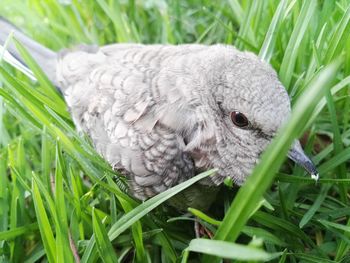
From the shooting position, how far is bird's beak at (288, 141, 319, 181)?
5.65 ft

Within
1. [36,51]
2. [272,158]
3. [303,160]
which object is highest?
[36,51]

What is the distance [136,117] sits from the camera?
77.2 inches

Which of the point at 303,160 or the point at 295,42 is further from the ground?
the point at 295,42

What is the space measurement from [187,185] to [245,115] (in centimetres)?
40

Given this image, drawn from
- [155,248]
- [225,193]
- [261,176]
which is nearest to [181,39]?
[225,193]

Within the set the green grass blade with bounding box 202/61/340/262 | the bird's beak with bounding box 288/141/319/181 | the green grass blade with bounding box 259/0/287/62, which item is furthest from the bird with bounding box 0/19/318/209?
the green grass blade with bounding box 202/61/340/262

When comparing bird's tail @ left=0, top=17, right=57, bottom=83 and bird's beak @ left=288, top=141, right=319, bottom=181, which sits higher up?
bird's tail @ left=0, top=17, right=57, bottom=83

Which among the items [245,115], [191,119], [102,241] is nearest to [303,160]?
[245,115]

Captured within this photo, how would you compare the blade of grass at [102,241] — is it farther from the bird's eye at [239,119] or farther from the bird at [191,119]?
the bird's eye at [239,119]

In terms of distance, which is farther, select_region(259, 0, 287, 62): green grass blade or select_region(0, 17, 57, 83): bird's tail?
select_region(0, 17, 57, 83): bird's tail

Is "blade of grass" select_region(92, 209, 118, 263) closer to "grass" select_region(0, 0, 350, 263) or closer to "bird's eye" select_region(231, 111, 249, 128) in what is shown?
"grass" select_region(0, 0, 350, 263)

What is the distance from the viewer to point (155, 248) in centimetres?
199

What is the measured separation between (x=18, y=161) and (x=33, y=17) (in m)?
1.56

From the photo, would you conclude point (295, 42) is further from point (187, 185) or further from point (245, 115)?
point (187, 185)
